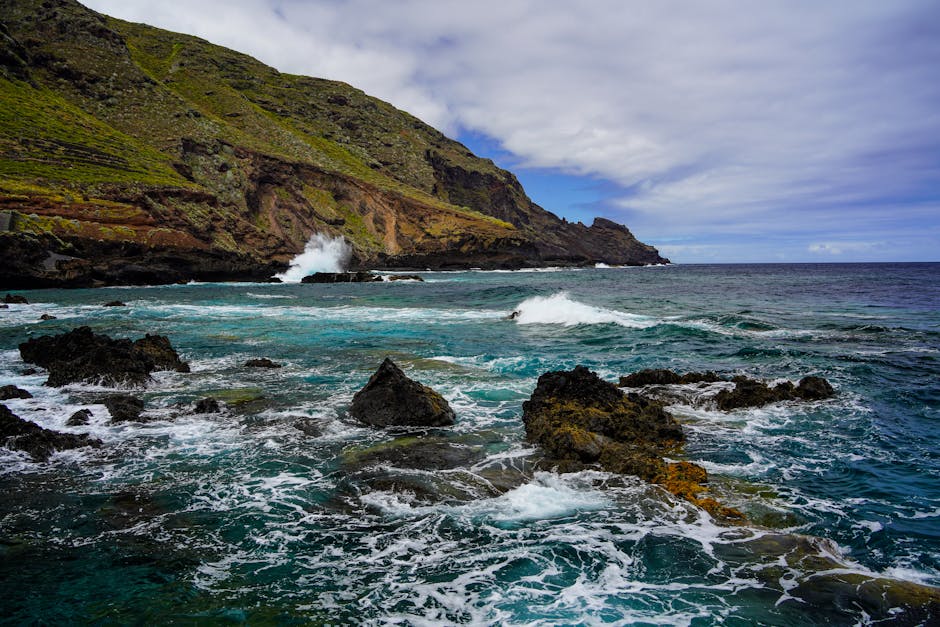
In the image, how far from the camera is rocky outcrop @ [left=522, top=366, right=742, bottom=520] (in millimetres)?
7605

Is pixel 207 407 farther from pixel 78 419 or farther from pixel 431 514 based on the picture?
pixel 431 514

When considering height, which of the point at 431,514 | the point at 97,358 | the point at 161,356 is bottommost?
the point at 431,514

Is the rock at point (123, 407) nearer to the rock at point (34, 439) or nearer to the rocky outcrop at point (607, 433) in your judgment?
the rock at point (34, 439)

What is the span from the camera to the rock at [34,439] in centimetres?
840

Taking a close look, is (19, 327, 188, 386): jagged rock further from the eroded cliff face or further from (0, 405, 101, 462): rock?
the eroded cliff face

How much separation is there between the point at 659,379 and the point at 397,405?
22.9ft

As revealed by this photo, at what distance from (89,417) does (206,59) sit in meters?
146

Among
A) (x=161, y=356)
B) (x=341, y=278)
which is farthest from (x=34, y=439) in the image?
(x=341, y=278)

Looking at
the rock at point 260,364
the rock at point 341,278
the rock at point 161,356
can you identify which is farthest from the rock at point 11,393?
the rock at point 341,278

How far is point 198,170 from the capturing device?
79375 millimetres

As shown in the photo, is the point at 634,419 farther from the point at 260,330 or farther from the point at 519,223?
the point at 519,223

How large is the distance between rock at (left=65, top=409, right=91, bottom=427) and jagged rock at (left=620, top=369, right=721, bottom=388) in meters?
11.9

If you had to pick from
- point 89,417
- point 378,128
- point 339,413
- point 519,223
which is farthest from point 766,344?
point 519,223

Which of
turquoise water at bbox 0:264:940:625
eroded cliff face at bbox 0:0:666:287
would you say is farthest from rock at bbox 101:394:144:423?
eroded cliff face at bbox 0:0:666:287
